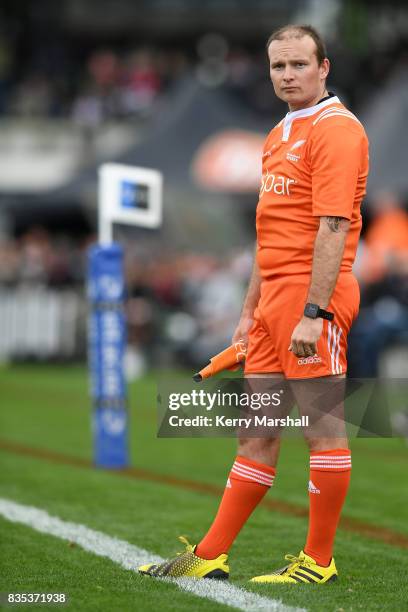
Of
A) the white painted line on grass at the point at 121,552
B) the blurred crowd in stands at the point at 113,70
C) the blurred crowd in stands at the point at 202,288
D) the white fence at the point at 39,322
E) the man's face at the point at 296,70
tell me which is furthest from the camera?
the blurred crowd in stands at the point at 113,70

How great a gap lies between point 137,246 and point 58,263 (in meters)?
6.07

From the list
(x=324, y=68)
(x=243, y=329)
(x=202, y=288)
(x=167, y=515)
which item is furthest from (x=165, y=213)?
(x=324, y=68)

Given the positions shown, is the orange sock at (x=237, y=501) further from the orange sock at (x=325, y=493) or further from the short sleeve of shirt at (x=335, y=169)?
the short sleeve of shirt at (x=335, y=169)

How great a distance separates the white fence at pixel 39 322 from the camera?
820 inches

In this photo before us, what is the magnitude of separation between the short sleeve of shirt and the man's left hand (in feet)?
1.31

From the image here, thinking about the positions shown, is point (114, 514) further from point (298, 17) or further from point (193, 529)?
point (298, 17)

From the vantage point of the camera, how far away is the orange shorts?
4.94m

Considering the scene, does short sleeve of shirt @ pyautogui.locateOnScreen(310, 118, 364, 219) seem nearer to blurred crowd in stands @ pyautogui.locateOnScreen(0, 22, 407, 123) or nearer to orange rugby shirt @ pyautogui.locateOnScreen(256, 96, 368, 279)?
orange rugby shirt @ pyautogui.locateOnScreen(256, 96, 368, 279)

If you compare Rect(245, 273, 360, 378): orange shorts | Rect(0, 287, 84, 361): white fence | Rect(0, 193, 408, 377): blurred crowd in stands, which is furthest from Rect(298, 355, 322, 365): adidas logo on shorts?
Rect(0, 287, 84, 361): white fence

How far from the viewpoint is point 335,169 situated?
4.84m

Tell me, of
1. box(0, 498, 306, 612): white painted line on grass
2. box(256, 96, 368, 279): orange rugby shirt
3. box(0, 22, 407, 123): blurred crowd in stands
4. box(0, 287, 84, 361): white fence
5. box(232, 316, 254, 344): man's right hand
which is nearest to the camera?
box(0, 498, 306, 612): white painted line on grass

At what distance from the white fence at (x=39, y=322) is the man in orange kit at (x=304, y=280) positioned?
15.8 m

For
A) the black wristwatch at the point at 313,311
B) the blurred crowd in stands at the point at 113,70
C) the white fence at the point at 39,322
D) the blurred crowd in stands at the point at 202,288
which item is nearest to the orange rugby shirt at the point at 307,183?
the black wristwatch at the point at 313,311

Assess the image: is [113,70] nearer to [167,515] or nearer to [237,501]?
[167,515]
